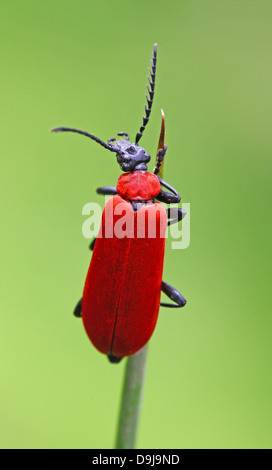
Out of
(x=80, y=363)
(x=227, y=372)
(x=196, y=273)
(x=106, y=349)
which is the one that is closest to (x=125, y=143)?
(x=106, y=349)

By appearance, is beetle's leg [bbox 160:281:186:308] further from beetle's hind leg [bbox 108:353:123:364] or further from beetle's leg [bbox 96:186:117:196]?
beetle's leg [bbox 96:186:117:196]

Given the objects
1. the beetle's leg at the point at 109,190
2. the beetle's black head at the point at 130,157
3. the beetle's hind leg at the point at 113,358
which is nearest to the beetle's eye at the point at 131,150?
the beetle's black head at the point at 130,157

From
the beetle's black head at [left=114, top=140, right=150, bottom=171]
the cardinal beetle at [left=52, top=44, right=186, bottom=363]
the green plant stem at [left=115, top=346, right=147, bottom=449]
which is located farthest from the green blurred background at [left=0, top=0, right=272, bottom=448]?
the green plant stem at [left=115, top=346, right=147, bottom=449]

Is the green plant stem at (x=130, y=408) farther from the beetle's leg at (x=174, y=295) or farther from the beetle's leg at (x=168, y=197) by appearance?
the beetle's leg at (x=168, y=197)

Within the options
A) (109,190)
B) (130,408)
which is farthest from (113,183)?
(130,408)

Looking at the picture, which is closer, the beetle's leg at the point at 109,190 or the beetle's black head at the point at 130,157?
the beetle's black head at the point at 130,157
